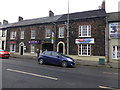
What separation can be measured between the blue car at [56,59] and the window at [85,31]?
748cm

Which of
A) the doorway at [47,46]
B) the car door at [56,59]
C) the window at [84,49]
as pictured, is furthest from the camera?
the doorway at [47,46]

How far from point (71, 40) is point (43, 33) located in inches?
249

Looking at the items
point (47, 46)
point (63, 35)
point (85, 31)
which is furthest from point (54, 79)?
point (47, 46)

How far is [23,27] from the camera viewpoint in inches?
853

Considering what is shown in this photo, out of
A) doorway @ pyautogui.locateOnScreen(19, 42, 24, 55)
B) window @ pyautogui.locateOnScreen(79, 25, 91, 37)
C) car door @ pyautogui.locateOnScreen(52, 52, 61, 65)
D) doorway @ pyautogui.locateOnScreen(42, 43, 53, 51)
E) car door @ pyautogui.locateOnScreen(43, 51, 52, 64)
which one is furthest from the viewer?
doorway @ pyautogui.locateOnScreen(19, 42, 24, 55)

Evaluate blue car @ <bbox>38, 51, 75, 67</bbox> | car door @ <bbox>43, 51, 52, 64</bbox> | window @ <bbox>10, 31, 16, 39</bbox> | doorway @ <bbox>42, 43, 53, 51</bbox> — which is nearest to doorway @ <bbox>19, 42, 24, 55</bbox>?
window @ <bbox>10, 31, 16, 39</bbox>

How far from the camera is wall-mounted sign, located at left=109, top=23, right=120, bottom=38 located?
1436cm

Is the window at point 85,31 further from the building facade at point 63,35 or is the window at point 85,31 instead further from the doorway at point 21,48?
the doorway at point 21,48

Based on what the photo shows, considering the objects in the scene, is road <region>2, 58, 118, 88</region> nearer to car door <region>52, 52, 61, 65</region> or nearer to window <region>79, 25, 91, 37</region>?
car door <region>52, 52, 61, 65</region>

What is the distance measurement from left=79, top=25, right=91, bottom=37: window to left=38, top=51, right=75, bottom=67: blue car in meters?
7.48

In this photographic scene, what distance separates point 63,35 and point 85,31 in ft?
13.5

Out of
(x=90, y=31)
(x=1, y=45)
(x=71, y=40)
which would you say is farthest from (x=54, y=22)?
(x=1, y=45)

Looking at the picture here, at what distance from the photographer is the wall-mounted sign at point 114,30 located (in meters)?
14.4

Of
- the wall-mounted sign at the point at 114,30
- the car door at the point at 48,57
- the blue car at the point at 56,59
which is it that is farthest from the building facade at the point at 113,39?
the car door at the point at 48,57
